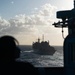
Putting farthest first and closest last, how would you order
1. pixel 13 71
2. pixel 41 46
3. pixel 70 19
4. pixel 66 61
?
pixel 41 46, pixel 66 61, pixel 70 19, pixel 13 71

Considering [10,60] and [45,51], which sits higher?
[10,60]

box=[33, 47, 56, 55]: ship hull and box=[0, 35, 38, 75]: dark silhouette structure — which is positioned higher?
box=[0, 35, 38, 75]: dark silhouette structure

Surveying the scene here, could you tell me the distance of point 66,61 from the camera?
12172 millimetres

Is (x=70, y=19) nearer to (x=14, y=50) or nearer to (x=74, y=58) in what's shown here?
(x=74, y=58)

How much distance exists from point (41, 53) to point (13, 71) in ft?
445

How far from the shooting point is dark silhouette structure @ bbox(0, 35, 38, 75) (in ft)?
11.5

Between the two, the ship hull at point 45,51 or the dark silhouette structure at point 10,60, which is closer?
the dark silhouette structure at point 10,60

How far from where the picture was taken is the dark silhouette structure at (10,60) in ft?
11.5

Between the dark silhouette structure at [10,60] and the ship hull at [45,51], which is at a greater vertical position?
the dark silhouette structure at [10,60]

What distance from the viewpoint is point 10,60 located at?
3.50 metres

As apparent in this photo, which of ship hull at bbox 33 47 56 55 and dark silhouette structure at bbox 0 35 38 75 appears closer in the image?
dark silhouette structure at bbox 0 35 38 75

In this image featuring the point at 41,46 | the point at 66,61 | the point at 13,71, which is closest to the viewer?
the point at 13,71

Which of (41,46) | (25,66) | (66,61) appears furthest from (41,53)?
(25,66)

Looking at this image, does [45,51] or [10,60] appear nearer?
[10,60]
